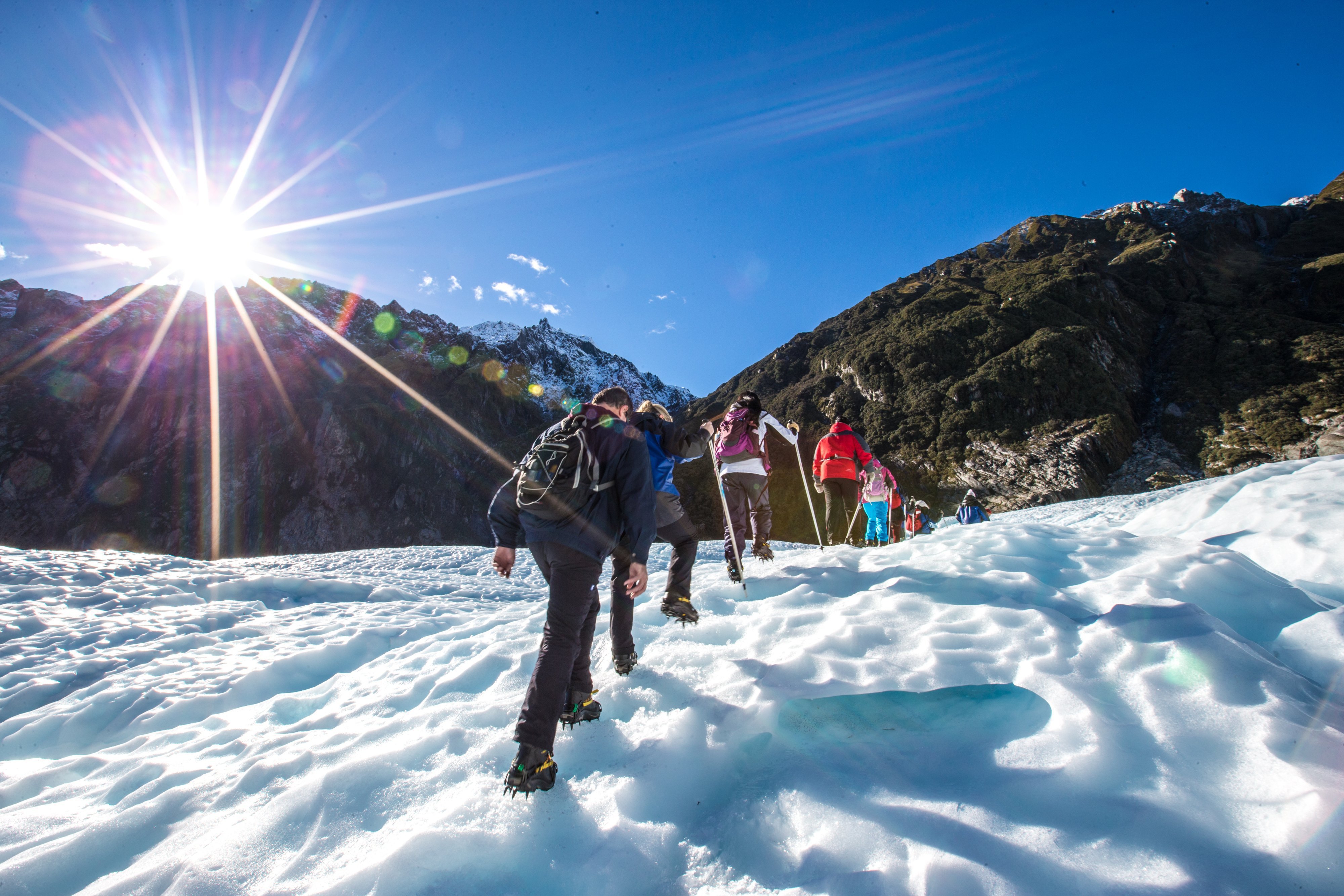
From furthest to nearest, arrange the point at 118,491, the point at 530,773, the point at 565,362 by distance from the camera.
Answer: the point at 565,362
the point at 118,491
the point at 530,773

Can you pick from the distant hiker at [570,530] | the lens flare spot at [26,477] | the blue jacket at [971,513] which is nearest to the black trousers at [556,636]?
the distant hiker at [570,530]

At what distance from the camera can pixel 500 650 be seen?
4.68m

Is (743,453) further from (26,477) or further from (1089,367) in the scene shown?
(26,477)

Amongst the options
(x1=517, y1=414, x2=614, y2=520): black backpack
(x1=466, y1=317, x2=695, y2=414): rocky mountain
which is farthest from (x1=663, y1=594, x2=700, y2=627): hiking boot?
(x1=466, y1=317, x2=695, y2=414): rocky mountain

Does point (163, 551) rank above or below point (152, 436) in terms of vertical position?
below

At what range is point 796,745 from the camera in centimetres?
276

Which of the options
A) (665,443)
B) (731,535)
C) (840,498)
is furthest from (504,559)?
(840,498)

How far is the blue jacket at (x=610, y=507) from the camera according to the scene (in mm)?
2814

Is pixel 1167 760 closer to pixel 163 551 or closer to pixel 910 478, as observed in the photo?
pixel 910 478

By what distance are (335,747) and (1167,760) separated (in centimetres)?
456

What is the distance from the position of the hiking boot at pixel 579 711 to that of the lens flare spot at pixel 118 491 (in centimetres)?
8134

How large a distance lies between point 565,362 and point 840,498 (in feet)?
308

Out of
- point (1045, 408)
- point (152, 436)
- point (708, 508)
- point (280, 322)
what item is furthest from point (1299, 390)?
point (280, 322)

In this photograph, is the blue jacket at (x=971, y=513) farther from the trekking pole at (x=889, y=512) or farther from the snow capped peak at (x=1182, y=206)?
the snow capped peak at (x=1182, y=206)
